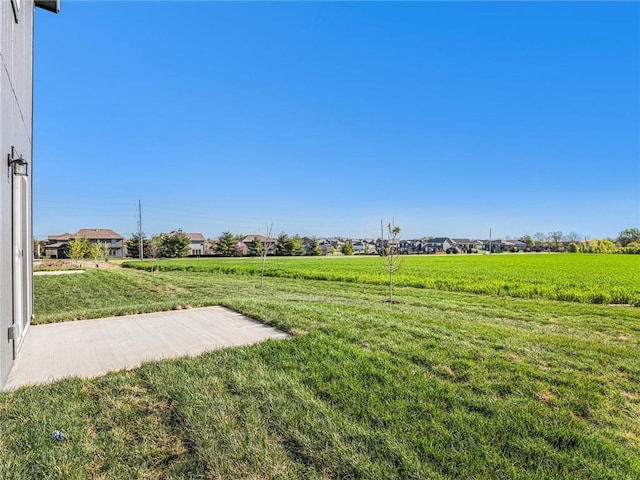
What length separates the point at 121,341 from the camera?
4.58 metres

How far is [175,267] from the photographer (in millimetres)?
30609

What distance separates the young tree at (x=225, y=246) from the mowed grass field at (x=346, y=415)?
54732 millimetres

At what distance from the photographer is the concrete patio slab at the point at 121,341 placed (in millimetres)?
3611

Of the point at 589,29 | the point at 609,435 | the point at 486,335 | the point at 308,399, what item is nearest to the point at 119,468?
the point at 308,399

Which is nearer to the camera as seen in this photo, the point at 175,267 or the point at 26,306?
the point at 26,306

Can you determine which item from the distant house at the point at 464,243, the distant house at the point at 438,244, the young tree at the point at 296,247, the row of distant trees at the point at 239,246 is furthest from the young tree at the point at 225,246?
the distant house at the point at 464,243

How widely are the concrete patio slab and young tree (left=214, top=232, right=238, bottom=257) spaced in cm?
5241

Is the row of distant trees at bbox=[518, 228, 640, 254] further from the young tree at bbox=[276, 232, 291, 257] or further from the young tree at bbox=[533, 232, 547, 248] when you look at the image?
the young tree at bbox=[276, 232, 291, 257]

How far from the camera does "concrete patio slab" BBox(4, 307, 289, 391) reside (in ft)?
11.8

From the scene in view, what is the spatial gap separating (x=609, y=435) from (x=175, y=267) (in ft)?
106

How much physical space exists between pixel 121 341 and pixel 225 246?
5417cm

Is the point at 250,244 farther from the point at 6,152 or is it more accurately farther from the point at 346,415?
the point at 346,415

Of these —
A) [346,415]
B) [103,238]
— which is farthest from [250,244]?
[346,415]

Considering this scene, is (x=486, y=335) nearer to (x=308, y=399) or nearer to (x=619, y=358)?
(x=619, y=358)
